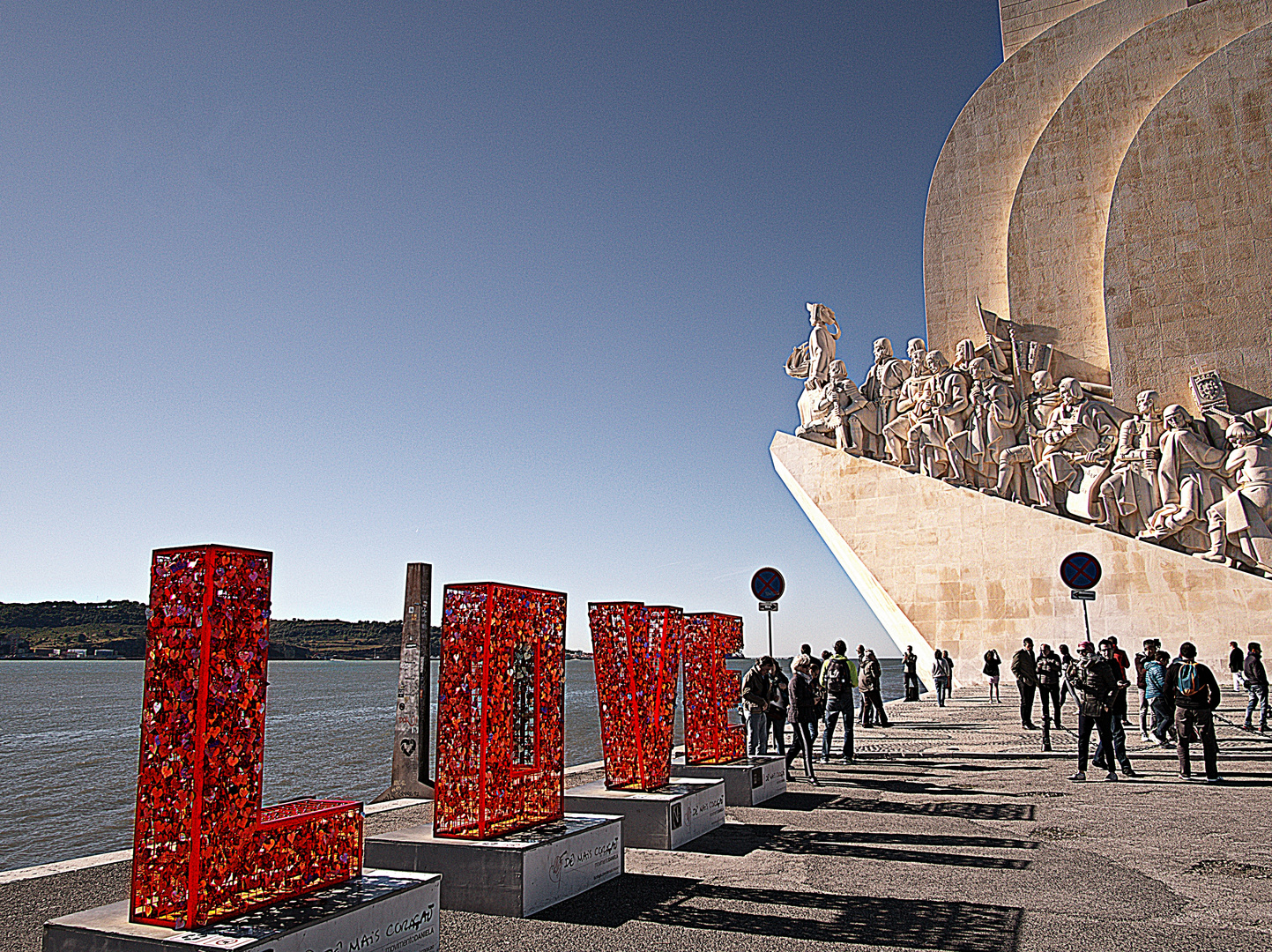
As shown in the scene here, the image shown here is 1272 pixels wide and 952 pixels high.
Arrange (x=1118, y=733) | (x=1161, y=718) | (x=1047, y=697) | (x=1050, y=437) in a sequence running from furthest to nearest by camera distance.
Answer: (x=1050, y=437), (x=1161, y=718), (x=1047, y=697), (x=1118, y=733)

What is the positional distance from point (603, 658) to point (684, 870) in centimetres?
139

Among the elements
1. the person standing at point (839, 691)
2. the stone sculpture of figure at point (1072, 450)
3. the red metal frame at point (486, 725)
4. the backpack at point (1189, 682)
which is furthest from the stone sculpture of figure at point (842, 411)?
the red metal frame at point (486, 725)

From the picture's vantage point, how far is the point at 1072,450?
1830 cm

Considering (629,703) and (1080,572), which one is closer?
(629,703)

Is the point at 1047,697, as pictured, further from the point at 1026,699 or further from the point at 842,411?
the point at 842,411

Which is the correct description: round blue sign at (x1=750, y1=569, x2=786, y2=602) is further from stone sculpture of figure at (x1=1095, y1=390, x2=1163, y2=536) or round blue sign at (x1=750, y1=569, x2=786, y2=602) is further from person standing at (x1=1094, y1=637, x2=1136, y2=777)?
stone sculpture of figure at (x1=1095, y1=390, x2=1163, y2=536)

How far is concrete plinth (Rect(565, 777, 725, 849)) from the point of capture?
5.30 m

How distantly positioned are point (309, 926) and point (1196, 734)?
7.53m

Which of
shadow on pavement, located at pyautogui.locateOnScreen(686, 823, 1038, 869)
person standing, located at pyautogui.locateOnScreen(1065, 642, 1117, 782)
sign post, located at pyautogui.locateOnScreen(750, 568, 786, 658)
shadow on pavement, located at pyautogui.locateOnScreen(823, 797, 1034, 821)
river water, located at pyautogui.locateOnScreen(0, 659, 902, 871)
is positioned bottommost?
river water, located at pyautogui.locateOnScreen(0, 659, 902, 871)

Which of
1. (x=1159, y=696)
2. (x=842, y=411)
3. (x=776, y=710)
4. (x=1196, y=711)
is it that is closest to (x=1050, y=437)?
(x=842, y=411)

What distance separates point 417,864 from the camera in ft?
13.7

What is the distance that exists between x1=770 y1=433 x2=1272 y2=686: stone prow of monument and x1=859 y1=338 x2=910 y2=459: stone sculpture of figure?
88cm

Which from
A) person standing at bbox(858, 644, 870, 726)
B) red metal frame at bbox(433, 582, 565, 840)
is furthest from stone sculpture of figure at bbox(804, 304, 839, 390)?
red metal frame at bbox(433, 582, 565, 840)

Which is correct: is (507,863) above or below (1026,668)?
below
